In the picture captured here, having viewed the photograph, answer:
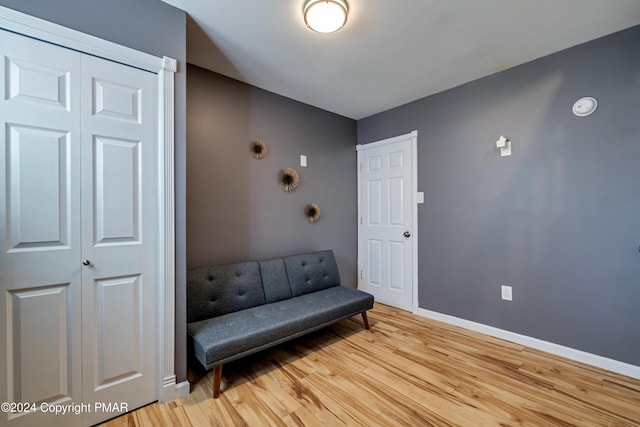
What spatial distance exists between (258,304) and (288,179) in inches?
53.2

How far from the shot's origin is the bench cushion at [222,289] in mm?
2090

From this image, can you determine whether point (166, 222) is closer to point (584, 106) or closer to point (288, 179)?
point (288, 179)

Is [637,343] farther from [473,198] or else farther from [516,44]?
[516,44]

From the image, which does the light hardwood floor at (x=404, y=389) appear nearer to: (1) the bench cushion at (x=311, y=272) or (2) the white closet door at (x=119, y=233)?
(2) the white closet door at (x=119, y=233)

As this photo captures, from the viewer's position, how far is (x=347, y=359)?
2162mm

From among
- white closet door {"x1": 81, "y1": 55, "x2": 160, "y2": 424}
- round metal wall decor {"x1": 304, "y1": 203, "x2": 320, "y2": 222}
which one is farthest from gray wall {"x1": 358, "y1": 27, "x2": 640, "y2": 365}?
white closet door {"x1": 81, "y1": 55, "x2": 160, "y2": 424}

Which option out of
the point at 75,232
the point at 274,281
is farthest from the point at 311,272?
the point at 75,232

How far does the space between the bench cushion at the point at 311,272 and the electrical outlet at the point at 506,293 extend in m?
1.62

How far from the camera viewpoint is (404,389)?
1784mm

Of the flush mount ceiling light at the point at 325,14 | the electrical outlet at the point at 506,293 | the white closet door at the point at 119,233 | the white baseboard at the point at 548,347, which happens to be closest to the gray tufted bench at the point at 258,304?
the white closet door at the point at 119,233

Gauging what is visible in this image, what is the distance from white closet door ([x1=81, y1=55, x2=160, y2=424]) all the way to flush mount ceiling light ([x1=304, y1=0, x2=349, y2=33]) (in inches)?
41.2

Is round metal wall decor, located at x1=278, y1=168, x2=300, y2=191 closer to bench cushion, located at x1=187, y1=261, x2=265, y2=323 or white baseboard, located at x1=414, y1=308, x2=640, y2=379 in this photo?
bench cushion, located at x1=187, y1=261, x2=265, y2=323

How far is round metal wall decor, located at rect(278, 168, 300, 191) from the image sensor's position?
2.94 m

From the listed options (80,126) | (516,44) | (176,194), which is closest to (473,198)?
(516,44)
